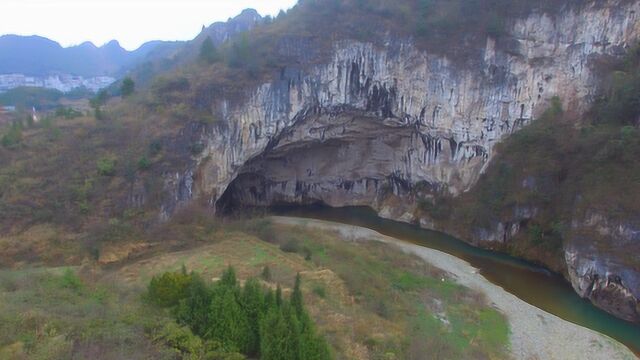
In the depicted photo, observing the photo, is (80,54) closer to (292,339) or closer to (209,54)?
(209,54)

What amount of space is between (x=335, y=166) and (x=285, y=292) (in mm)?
21198

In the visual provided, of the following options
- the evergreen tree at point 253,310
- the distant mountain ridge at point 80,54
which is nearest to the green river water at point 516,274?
the evergreen tree at point 253,310

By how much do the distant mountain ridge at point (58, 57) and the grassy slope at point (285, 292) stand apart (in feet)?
228

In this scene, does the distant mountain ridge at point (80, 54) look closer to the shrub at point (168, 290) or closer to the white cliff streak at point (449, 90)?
the white cliff streak at point (449, 90)

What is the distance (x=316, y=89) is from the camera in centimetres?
3186

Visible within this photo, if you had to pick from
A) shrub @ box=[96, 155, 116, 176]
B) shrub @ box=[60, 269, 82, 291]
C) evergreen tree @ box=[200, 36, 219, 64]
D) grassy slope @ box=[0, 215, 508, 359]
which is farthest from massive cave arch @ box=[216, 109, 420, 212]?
shrub @ box=[60, 269, 82, 291]

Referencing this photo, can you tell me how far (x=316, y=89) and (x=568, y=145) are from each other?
15637mm

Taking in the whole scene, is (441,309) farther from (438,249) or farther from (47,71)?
(47,71)

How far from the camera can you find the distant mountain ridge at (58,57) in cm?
8819

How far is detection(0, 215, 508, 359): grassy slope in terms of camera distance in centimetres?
970

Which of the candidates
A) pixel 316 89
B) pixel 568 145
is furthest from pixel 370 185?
pixel 568 145

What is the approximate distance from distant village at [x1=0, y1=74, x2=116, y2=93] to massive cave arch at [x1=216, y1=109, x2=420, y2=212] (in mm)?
52265

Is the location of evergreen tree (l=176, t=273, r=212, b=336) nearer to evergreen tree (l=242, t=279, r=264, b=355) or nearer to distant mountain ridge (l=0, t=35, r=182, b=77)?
evergreen tree (l=242, t=279, r=264, b=355)

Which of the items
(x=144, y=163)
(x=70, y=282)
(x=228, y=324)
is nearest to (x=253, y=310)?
(x=228, y=324)
